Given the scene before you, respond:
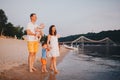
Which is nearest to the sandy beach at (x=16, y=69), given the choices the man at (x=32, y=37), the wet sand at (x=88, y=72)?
the man at (x=32, y=37)

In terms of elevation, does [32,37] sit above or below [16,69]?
above

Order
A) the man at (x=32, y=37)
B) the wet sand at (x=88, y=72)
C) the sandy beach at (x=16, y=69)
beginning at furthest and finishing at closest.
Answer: the man at (x=32, y=37), the wet sand at (x=88, y=72), the sandy beach at (x=16, y=69)

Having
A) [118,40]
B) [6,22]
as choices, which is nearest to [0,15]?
Result: [6,22]

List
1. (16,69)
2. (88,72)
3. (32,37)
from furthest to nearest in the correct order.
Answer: (88,72) < (16,69) < (32,37)

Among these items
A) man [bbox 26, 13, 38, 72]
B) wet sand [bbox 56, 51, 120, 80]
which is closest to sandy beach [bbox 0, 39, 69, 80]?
man [bbox 26, 13, 38, 72]

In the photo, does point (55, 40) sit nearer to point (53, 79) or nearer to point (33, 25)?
point (33, 25)

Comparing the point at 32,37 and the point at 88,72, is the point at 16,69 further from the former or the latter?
the point at 88,72

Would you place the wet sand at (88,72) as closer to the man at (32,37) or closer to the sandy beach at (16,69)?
the sandy beach at (16,69)

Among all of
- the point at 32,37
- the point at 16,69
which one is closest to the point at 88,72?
the point at 32,37

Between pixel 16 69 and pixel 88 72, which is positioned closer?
pixel 16 69

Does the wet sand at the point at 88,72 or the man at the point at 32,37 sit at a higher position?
the man at the point at 32,37

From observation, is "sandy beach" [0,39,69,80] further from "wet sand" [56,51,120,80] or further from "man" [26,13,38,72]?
"wet sand" [56,51,120,80]

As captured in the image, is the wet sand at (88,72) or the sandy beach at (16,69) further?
the wet sand at (88,72)

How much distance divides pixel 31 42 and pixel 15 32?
7485 centimetres
